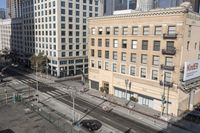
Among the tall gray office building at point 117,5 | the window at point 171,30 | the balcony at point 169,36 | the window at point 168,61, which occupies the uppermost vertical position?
the tall gray office building at point 117,5

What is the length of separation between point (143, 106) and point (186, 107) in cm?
1045

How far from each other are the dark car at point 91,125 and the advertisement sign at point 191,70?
21.8 meters

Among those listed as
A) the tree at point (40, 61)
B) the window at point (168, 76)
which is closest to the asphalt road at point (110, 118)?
the window at point (168, 76)

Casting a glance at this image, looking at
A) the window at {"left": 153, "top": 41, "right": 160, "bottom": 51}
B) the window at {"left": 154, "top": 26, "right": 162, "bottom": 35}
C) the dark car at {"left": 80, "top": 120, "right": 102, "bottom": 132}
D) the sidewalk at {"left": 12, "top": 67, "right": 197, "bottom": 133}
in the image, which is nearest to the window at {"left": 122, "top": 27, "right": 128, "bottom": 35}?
the window at {"left": 154, "top": 26, "right": 162, "bottom": 35}

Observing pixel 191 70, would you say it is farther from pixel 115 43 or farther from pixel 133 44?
pixel 115 43

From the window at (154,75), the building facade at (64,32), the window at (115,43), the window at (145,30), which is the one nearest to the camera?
the window at (154,75)

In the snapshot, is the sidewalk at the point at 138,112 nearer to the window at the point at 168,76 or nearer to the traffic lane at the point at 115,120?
the traffic lane at the point at 115,120

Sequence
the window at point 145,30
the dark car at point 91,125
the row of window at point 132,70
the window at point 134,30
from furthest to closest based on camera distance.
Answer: the window at point 134,30 → the window at point 145,30 → the row of window at point 132,70 → the dark car at point 91,125

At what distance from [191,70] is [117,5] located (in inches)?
2054

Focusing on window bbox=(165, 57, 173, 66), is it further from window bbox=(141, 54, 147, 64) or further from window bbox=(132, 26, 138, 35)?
window bbox=(132, 26, 138, 35)

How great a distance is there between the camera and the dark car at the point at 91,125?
38650 mm

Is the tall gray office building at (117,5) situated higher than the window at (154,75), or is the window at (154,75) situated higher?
the tall gray office building at (117,5)

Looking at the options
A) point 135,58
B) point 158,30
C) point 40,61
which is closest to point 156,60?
point 135,58

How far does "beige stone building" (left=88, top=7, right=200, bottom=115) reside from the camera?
44.6m
